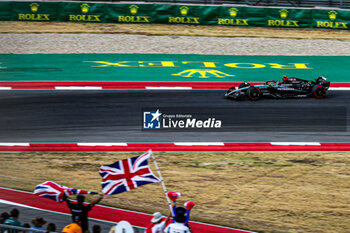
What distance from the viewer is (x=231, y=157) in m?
15.3

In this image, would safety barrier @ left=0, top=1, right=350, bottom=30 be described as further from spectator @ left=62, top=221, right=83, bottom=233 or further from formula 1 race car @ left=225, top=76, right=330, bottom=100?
spectator @ left=62, top=221, right=83, bottom=233

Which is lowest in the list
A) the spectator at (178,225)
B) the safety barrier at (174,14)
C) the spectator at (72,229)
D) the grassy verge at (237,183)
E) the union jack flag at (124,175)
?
the grassy verge at (237,183)

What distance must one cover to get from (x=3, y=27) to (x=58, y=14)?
314 cm

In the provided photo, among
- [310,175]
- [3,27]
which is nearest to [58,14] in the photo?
[3,27]

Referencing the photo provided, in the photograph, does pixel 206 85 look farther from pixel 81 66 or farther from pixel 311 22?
pixel 311 22

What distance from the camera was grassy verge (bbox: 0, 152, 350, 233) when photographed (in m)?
11.5

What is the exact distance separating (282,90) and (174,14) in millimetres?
11874

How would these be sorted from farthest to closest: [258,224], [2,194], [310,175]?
[310,175], [2,194], [258,224]

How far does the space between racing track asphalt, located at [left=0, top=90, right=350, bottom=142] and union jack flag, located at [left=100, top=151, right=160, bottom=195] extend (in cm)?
770

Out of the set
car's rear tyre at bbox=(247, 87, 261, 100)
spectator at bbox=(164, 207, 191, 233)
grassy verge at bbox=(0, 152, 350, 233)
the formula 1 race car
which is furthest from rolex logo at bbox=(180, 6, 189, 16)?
spectator at bbox=(164, 207, 191, 233)

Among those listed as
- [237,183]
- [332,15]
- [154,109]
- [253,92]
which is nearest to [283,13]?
[332,15]

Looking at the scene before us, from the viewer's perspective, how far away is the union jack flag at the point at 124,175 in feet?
29.2

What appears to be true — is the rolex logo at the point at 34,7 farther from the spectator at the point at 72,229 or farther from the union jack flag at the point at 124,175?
the spectator at the point at 72,229
